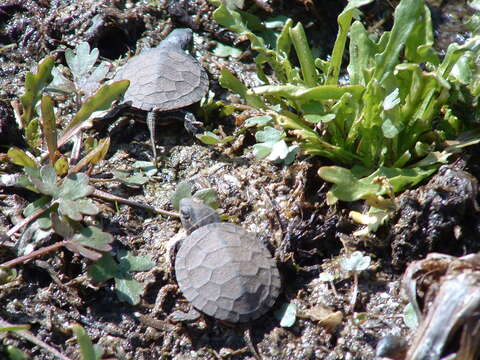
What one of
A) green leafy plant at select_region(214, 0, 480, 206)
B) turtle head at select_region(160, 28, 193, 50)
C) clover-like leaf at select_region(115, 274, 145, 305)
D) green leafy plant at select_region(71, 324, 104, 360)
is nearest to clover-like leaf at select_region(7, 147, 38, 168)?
clover-like leaf at select_region(115, 274, 145, 305)

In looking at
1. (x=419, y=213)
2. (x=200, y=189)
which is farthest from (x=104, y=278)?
(x=419, y=213)

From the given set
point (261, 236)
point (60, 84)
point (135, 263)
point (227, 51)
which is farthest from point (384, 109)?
point (60, 84)


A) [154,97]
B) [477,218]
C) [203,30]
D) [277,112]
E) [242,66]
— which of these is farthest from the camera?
[203,30]

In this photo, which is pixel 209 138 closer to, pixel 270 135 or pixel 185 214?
pixel 270 135

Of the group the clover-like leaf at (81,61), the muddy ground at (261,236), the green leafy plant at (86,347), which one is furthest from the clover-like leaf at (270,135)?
the green leafy plant at (86,347)

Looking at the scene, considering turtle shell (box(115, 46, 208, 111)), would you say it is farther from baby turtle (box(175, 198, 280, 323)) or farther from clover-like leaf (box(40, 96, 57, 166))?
baby turtle (box(175, 198, 280, 323))

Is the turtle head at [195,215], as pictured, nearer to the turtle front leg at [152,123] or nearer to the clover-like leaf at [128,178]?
the clover-like leaf at [128,178]

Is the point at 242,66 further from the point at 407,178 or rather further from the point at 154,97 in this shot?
the point at 407,178
